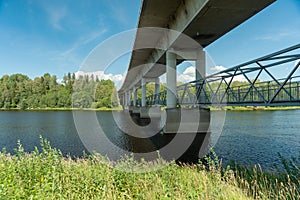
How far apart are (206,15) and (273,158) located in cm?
816

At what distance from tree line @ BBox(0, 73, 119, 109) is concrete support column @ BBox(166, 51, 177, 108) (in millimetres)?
64727

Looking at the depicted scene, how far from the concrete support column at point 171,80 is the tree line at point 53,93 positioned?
64727 millimetres

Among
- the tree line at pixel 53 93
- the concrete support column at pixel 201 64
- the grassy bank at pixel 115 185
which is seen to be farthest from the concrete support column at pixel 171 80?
the tree line at pixel 53 93

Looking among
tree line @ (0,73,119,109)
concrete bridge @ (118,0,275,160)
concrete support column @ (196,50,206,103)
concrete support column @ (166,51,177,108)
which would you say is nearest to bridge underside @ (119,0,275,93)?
concrete bridge @ (118,0,275,160)

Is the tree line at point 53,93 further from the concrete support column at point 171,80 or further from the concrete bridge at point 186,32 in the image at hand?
the concrete support column at point 171,80

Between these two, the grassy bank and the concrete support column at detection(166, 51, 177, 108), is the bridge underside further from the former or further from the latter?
the grassy bank

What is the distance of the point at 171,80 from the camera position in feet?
73.7

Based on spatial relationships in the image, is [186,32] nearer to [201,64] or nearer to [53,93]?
[201,64]

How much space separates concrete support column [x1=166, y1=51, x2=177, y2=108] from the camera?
71.4ft

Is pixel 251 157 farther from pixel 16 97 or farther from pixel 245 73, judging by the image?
pixel 16 97

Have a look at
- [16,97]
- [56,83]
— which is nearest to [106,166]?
[16,97]

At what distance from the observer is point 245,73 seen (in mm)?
11172

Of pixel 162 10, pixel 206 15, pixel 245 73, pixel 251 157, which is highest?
pixel 162 10

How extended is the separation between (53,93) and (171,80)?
91285mm
